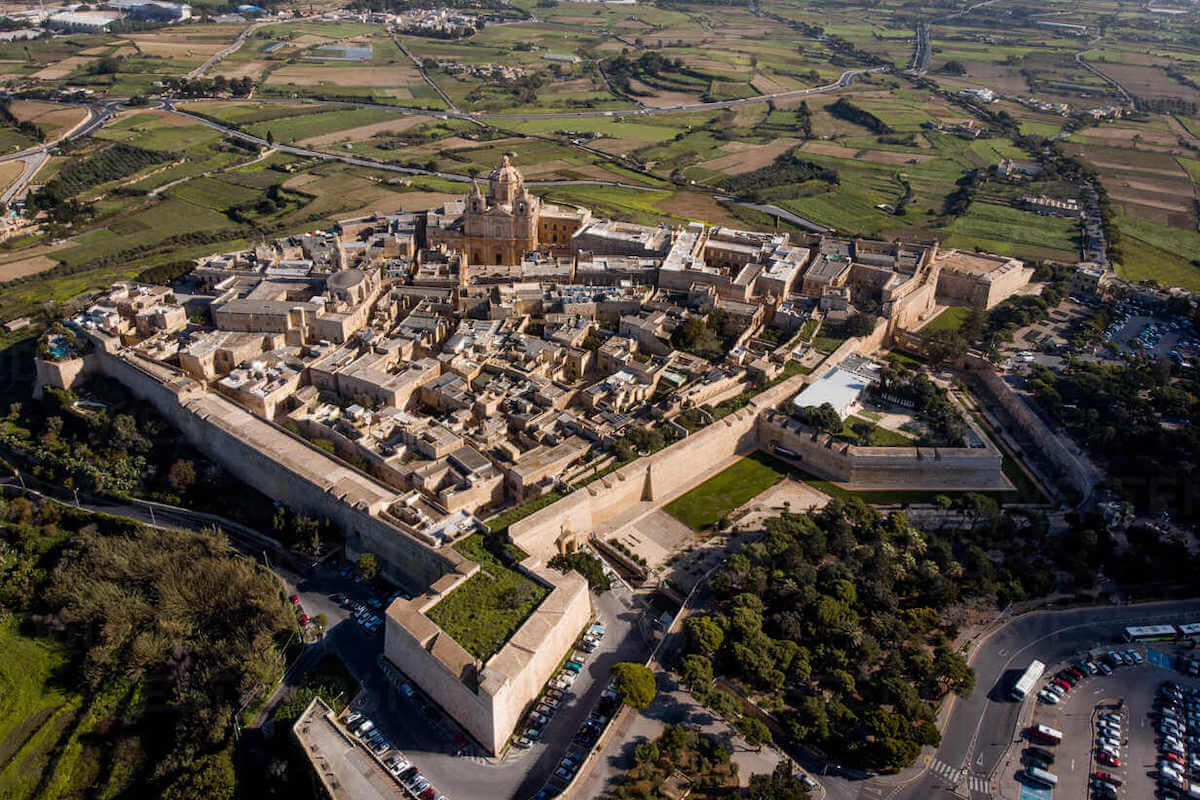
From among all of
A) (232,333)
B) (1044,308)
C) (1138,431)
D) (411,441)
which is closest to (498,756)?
(411,441)

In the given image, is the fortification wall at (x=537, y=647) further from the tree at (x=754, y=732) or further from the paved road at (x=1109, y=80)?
the paved road at (x=1109, y=80)

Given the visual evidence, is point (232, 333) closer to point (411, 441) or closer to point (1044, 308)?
point (411, 441)

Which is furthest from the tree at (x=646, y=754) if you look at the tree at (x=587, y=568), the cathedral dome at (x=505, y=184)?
the cathedral dome at (x=505, y=184)

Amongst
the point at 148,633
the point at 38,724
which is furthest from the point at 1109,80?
the point at 38,724

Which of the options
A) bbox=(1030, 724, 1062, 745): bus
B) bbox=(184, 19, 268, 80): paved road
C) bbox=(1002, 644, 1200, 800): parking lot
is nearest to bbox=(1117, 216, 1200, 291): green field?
bbox=(1002, 644, 1200, 800): parking lot

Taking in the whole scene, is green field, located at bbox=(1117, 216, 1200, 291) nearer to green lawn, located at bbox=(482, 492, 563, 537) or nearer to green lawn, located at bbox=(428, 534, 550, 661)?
green lawn, located at bbox=(482, 492, 563, 537)

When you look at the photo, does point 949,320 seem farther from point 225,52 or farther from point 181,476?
point 225,52
